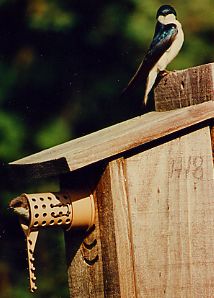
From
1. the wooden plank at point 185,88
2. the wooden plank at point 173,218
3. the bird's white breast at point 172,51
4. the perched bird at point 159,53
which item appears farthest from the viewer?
the bird's white breast at point 172,51

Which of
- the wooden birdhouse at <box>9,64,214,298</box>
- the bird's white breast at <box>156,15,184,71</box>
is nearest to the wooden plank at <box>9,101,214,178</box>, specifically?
the wooden birdhouse at <box>9,64,214,298</box>

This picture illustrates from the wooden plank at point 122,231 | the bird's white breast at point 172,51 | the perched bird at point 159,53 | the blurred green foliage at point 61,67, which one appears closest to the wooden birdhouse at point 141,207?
the wooden plank at point 122,231

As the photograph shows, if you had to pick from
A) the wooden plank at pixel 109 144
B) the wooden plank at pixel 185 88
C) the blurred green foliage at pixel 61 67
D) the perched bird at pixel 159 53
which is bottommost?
the wooden plank at pixel 109 144

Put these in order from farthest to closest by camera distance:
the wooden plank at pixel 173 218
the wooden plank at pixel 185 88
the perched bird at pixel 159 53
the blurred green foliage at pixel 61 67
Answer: the blurred green foliage at pixel 61 67 < the perched bird at pixel 159 53 < the wooden plank at pixel 185 88 < the wooden plank at pixel 173 218

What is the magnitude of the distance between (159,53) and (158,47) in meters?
0.07

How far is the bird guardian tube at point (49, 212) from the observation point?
9.48ft

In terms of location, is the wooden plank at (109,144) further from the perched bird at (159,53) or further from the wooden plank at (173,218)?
the perched bird at (159,53)

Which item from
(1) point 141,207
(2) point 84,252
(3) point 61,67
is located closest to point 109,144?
(1) point 141,207

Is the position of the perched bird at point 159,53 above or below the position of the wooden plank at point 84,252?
above

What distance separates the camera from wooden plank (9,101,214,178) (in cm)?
284

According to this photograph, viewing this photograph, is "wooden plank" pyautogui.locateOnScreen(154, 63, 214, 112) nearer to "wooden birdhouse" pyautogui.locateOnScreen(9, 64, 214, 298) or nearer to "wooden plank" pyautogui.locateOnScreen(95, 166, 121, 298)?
"wooden birdhouse" pyautogui.locateOnScreen(9, 64, 214, 298)

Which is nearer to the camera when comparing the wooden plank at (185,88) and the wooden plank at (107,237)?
the wooden plank at (107,237)

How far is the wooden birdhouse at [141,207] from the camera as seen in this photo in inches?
115

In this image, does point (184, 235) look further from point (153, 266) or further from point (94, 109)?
point (94, 109)
